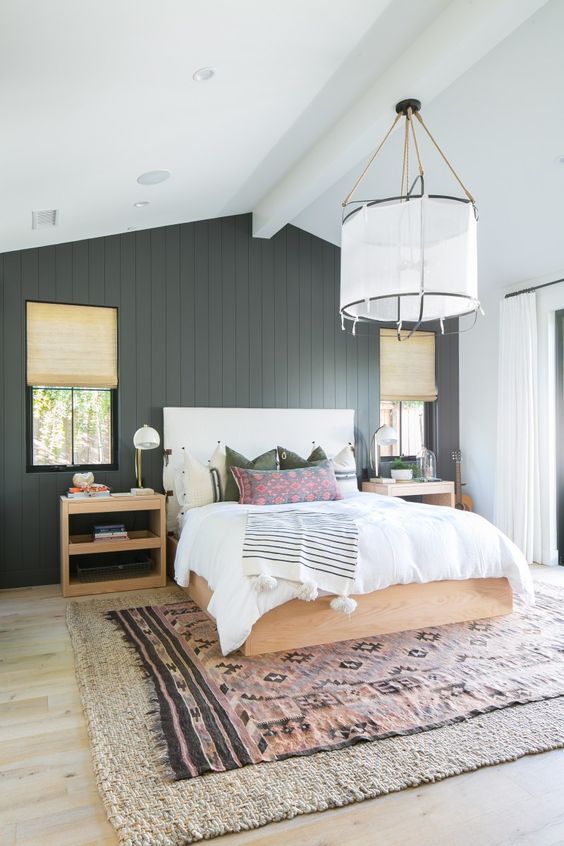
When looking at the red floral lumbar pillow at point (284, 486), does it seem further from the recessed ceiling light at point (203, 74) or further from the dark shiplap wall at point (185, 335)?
the recessed ceiling light at point (203, 74)

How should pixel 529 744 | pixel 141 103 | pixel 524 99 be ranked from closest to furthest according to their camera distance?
1. pixel 529 744
2. pixel 141 103
3. pixel 524 99

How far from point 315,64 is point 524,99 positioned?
49.0 inches

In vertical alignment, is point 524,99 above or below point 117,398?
above

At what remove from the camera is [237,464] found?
192 inches

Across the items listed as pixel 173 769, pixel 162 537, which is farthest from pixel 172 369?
pixel 173 769

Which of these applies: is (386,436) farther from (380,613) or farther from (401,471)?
(380,613)

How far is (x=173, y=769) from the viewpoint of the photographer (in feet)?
6.66

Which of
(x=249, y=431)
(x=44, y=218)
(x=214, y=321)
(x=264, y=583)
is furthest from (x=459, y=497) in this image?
(x=44, y=218)

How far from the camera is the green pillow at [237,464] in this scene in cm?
469

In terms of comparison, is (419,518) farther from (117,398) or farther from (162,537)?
(117,398)

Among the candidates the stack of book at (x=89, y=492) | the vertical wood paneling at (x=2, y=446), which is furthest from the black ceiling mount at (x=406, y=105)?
the stack of book at (x=89, y=492)

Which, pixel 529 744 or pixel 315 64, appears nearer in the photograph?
pixel 529 744

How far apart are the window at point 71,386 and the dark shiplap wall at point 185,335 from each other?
0.09 meters

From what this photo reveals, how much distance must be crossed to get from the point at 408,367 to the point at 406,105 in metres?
3.32
